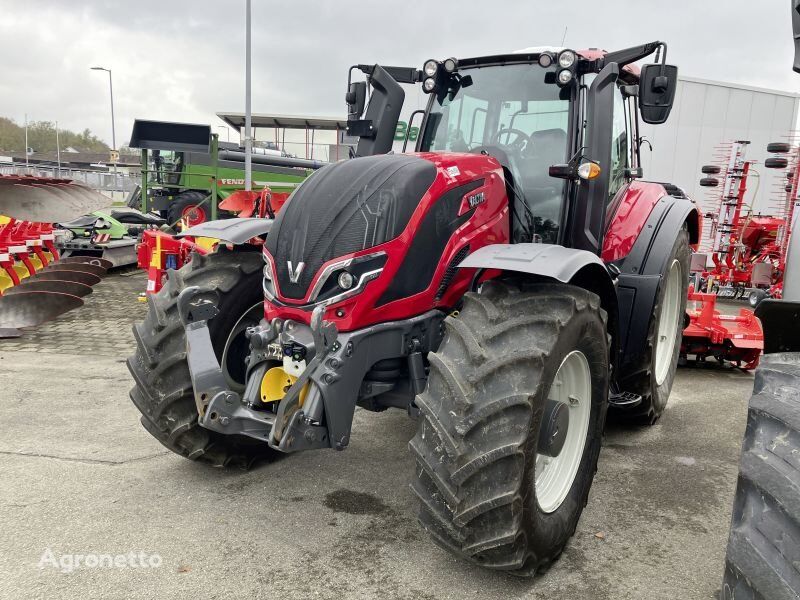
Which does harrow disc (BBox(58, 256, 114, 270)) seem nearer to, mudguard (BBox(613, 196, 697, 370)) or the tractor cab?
the tractor cab

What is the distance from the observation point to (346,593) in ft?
8.29

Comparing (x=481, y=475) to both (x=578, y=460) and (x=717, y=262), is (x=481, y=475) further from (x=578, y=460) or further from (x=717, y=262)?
(x=717, y=262)

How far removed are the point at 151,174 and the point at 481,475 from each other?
18758 mm

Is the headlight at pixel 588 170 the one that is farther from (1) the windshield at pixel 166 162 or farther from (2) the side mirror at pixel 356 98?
(1) the windshield at pixel 166 162

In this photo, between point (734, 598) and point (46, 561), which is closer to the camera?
point (734, 598)

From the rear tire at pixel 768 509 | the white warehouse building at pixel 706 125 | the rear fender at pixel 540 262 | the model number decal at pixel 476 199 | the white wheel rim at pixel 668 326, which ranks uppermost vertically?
the white warehouse building at pixel 706 125

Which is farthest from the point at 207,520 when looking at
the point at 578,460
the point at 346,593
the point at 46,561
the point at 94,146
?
the point at 94,146

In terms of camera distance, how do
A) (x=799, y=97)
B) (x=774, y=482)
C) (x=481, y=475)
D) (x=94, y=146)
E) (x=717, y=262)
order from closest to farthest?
(x=774, y=482) → (x=481, y=475) → (x=717, y=262) → (x=799, y=97) → (x=94, y=146)

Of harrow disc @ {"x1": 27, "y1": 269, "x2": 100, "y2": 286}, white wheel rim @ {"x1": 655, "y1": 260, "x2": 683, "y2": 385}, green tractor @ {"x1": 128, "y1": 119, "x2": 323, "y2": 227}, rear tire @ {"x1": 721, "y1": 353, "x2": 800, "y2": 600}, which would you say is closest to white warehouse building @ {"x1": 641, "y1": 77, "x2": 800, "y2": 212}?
green tractor @ {"x1": 128, "y1": 119, "x2": 323, "y2": 227}

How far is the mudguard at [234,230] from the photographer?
135 inches

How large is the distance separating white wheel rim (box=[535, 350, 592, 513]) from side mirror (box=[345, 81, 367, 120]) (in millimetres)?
2106

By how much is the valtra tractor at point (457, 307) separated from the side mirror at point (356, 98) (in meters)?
0.01

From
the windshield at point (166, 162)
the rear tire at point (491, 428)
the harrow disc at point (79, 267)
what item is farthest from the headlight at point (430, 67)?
the windshield at point (166, 162)

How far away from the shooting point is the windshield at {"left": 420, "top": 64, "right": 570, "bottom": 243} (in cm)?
353
